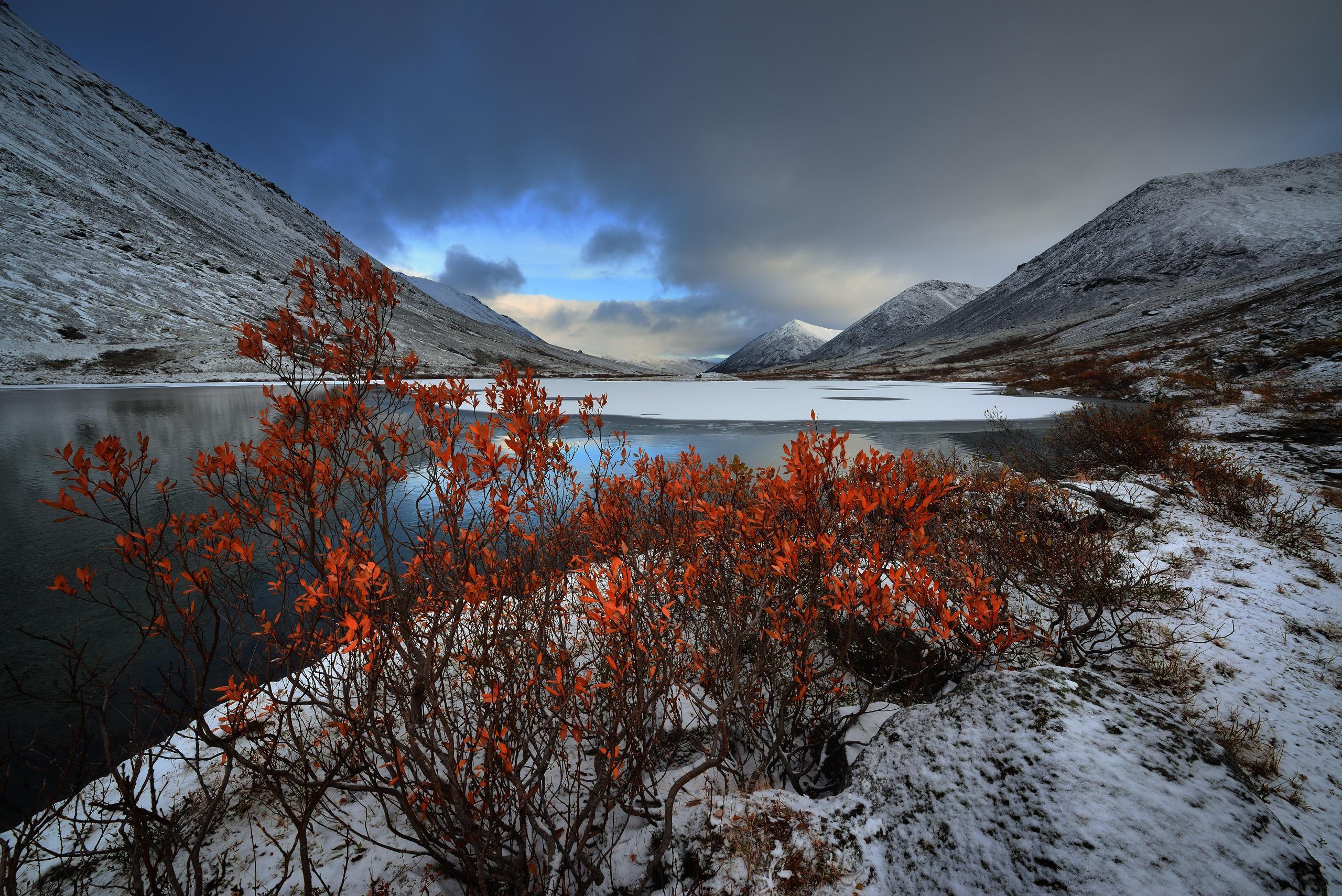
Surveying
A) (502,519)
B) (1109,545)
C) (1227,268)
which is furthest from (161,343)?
(1227,268)

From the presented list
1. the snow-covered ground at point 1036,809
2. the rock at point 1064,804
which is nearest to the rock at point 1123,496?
the snow-covered ground at point 1036,809

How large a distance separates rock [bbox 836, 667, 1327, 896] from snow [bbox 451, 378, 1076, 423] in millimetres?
16123

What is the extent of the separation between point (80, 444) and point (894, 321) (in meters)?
204

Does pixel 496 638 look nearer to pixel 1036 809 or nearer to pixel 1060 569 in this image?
pixel 1036 809

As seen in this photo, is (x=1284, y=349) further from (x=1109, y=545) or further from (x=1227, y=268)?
(x=1227, y=268)

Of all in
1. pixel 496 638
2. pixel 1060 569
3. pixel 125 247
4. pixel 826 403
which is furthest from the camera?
pixel 125 247

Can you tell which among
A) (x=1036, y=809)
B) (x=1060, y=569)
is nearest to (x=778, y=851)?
(x=1036, y=809)

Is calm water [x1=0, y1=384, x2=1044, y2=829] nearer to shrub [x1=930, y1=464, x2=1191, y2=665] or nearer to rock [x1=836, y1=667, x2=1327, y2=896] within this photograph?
rock [x1=836, y1=667, x2=1327, y2=896]

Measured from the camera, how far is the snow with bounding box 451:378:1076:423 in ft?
67.6

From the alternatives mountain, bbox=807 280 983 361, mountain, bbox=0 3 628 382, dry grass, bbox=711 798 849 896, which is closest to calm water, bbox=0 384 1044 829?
dry grass, bbox=711 798 849 896

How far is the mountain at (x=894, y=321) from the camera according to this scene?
176 m

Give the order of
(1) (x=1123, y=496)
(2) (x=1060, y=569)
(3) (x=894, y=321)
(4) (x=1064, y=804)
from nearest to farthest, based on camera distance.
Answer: (4) (x=1064, y=804) < (2) (x=1060, y=569) < (1) (x=1123, y=496) < (3) (x=894, y=321)

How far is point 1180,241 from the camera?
286ft

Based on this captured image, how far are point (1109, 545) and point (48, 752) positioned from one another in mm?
10502
